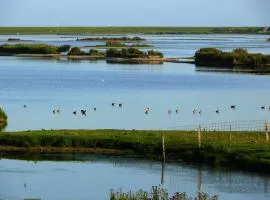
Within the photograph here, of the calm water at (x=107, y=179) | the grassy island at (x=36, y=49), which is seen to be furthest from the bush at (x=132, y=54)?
the calm water at (x=107, y=179)

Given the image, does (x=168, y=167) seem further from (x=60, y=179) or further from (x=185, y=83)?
(x=185, y=83)

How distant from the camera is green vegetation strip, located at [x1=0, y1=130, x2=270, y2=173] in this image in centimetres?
3553

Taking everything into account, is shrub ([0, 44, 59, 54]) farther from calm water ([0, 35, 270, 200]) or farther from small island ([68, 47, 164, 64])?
calm water ([0, 35, 270, 200])

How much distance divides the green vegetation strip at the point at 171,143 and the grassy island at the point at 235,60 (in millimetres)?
57577

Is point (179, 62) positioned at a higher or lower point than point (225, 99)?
higher

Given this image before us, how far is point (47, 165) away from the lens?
36812 millimetres

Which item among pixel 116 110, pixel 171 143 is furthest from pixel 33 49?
pixel 171 143

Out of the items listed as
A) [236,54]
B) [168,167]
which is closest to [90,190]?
[168,167]

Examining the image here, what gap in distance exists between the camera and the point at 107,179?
34.0m

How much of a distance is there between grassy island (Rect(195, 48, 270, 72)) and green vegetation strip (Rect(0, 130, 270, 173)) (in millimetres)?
57577

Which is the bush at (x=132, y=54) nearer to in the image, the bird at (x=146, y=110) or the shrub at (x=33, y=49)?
the shrub at (x=33, y=49)

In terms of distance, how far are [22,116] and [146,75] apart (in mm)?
39081

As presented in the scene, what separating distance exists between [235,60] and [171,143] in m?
63.8

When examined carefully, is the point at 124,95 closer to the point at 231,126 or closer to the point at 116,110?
the point at 116,110
